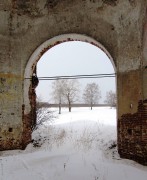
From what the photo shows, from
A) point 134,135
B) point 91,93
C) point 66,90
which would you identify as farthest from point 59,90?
point 134,135

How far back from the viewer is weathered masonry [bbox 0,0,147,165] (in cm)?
767

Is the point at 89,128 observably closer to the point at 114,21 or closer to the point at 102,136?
the point at 102,136

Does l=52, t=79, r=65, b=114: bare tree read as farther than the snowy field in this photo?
Yes

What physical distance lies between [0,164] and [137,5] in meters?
5.90

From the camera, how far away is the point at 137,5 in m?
7.54

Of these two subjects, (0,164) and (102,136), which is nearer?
(0,164)

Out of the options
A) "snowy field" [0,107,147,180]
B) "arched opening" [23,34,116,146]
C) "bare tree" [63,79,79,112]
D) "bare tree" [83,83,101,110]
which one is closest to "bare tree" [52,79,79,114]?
"bare tree" [63,79,79,112]

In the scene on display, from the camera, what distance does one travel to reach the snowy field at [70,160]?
20.0ft

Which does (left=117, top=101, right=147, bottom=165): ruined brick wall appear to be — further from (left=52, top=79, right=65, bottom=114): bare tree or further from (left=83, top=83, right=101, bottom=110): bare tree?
(left=83, top=83, right=101, bottom=110): bare tree

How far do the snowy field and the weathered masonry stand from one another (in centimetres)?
59

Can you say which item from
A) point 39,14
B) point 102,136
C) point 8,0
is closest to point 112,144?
point 102,136

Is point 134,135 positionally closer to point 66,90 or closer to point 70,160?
point 70,160

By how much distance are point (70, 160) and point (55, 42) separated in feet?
13.2

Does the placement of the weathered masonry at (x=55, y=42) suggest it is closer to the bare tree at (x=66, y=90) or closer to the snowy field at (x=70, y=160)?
the snowy field at (x=70, y=160)
